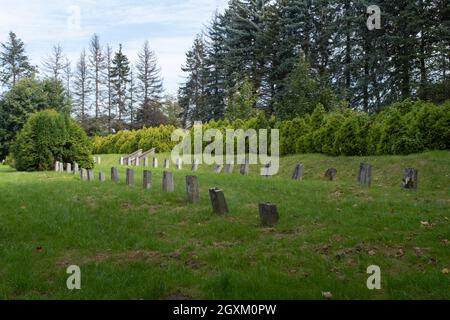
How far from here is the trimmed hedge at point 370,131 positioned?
60.5 feet

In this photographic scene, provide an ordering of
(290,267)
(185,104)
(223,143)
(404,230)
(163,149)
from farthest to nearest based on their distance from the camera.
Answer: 1. (185,104)
2. (163,149)
3. (223,143)
4. (404,230)
5. (290,267)

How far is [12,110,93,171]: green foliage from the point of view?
79.5 ft

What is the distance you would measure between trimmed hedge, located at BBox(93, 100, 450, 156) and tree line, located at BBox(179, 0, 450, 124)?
16.9 feet

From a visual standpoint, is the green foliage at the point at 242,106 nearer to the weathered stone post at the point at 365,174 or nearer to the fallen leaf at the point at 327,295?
the weathered stone post at the point at 365,174

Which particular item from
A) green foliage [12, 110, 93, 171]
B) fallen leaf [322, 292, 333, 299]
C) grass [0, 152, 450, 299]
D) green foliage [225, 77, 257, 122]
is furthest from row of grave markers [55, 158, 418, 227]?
green foliage [225, 77, 257, 122]

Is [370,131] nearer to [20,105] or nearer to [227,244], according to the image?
[227,244]

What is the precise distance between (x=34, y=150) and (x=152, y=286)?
21.2 metres

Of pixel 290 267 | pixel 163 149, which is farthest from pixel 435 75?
pixel 290 267

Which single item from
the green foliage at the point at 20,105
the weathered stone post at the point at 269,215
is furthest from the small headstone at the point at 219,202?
the green foliage at the point at 20,105

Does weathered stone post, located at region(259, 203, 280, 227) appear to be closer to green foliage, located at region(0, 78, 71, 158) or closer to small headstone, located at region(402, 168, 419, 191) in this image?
small headstone, located at region(402, 168, 419, 191)

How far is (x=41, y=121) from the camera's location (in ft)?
80.9

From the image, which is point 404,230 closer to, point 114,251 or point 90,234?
point 114,251
